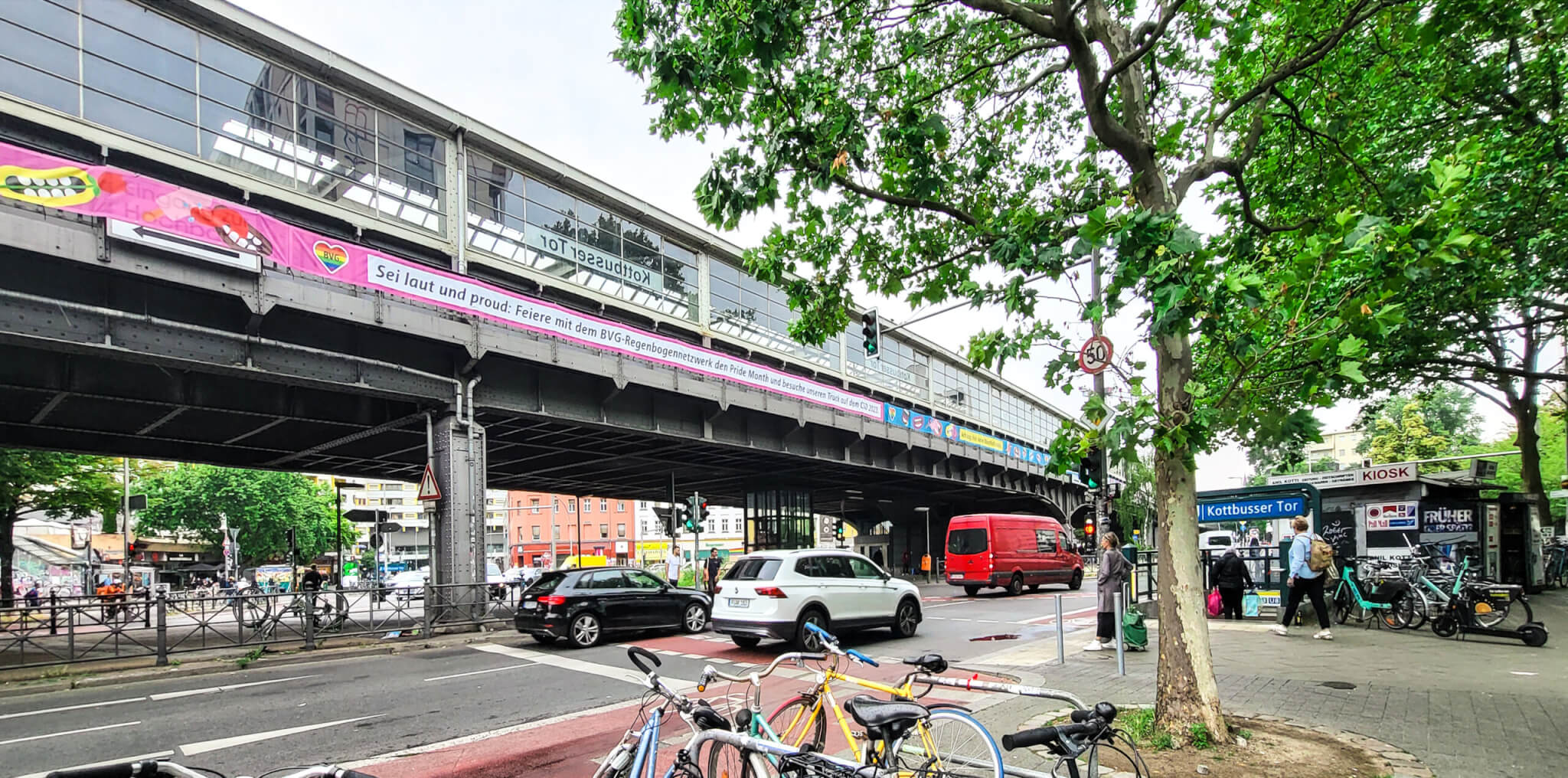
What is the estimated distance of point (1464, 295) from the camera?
12445mm

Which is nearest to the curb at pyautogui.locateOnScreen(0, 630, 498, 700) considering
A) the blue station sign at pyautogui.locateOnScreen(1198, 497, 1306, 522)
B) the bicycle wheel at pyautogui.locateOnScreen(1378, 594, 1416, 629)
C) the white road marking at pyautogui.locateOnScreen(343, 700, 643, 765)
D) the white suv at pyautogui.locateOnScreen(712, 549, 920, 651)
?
the white suv at pyautogui.locateOnScreen(712, 549, 920, 651)

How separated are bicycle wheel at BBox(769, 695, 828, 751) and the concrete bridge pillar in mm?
14724

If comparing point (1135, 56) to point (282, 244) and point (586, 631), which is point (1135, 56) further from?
point (282, 244)

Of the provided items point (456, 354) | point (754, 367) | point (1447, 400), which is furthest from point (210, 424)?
point (1447, 400)

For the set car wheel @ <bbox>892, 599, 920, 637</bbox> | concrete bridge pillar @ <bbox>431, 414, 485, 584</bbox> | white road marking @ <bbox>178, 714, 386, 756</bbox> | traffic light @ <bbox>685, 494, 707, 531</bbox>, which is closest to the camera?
white road marking @ <bbox>178, 714, 386, 756</bbox>

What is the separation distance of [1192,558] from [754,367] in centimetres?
1884

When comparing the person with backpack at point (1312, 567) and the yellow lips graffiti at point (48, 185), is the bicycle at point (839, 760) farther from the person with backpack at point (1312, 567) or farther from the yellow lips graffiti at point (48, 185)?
the yellow lips graffiti at point (48, 185)

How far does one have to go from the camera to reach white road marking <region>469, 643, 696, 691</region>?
35.0 feet

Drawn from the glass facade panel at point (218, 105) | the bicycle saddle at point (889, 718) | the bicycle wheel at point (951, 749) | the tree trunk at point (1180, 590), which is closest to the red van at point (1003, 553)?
the tree trunk at point (1180, 590)

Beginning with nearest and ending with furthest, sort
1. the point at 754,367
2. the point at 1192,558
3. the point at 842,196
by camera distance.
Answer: the point at 1192,558, the point at 842,196, the point at 754,367

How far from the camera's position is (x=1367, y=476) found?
17.8m

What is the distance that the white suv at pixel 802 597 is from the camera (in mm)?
12508

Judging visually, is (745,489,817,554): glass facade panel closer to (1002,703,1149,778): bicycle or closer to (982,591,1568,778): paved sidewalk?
(982,591,1568,778): paved sidewalk

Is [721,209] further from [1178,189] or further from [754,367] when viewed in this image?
[754,367]
